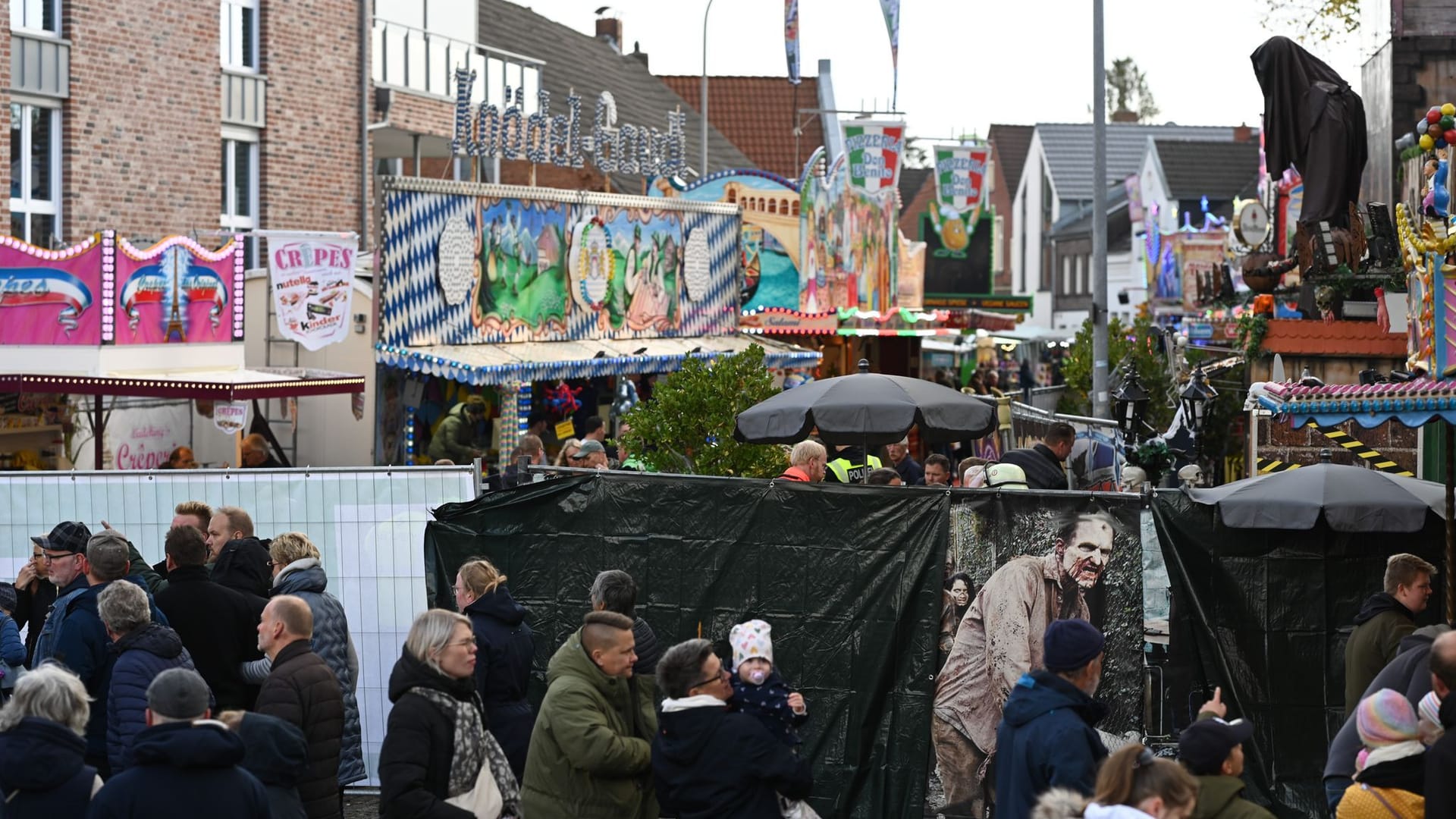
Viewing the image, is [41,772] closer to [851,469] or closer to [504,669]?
[504,669]

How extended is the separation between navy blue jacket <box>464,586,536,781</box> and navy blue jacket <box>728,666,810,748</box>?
1.37 meters

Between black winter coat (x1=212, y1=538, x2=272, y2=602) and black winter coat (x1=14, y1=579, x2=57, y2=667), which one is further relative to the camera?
black winter coat (x1=14, y1=579, x2=57, y2=667)

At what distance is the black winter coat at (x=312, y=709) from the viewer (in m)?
6.52

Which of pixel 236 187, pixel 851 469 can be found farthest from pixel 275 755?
pixel 236 187

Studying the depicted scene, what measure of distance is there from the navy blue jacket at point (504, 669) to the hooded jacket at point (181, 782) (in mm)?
1982

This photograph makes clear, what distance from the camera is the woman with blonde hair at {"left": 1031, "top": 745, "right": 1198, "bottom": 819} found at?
16.3 ft

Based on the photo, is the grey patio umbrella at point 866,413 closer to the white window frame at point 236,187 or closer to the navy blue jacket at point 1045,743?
the navy blue jacket at point 1045,743

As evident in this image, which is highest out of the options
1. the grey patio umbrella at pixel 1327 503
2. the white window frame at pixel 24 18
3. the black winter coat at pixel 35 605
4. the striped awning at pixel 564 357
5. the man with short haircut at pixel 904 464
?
the white window frame at pixel 24 18

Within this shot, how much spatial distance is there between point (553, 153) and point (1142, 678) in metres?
17.0

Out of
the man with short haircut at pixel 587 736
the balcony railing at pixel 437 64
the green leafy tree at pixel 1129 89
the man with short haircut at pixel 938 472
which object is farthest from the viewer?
the green leafy tree at pixel 1129 89

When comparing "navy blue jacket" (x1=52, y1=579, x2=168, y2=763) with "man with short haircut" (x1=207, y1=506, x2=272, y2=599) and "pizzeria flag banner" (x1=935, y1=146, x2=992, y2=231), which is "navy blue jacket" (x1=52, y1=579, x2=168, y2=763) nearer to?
"man with short haircut" (x1=207, y1=506, x2=272, y2=599)

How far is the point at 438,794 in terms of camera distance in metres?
6.08

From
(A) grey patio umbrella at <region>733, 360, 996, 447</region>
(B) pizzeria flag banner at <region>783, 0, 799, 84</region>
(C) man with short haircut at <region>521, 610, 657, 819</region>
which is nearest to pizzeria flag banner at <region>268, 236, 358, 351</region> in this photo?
(A) grey patio umbrella at <region>733, 360, 996, 447</region>

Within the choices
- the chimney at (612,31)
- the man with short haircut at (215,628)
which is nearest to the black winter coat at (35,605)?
the man with short haircut at (215,628)
